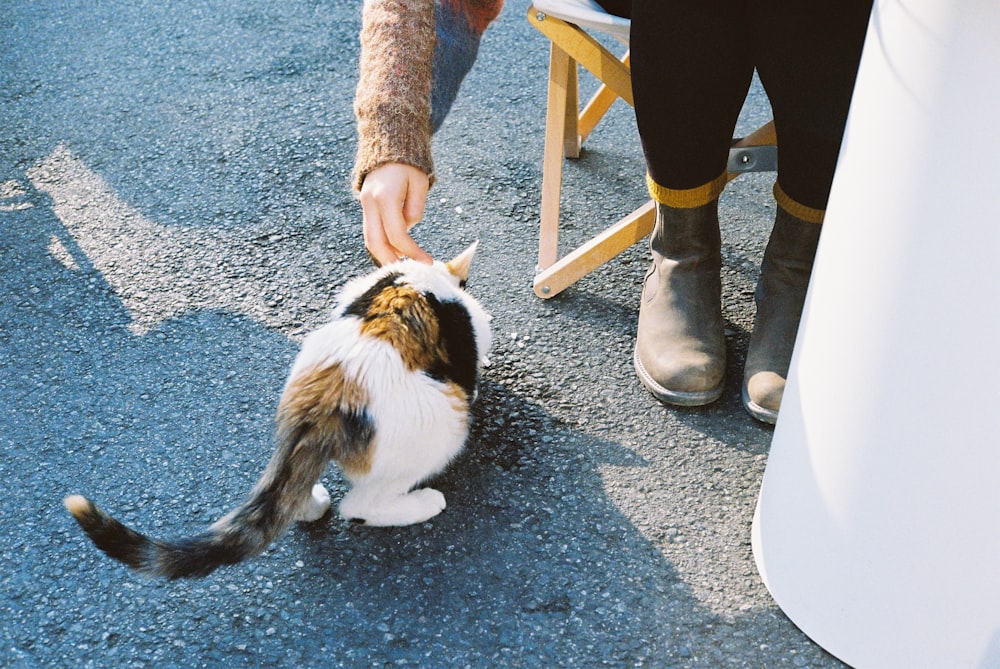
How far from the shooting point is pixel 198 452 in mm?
1367

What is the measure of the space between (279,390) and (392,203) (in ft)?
1.69

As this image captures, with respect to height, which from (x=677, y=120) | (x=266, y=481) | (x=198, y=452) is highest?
(x=677, y=120)

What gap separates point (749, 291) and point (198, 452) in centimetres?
99

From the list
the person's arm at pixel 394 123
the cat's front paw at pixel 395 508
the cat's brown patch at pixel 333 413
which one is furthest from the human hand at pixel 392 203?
the cat's front paw at pixel 395 508

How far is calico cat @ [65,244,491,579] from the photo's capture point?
1.02 meters

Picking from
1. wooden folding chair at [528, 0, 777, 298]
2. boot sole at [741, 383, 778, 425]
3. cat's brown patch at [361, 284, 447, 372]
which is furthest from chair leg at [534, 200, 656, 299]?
cat's brown patch at [361, 284, 447, 372]

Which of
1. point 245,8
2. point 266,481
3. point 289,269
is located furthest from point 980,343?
point 245,8

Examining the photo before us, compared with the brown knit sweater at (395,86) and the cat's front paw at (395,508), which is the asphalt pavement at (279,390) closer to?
the cat's front paw at (395,508)

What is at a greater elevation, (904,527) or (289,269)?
(904,527)

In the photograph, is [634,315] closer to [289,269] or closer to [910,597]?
[289,269]

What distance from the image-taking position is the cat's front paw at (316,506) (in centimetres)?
123

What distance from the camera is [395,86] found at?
44.6 inches

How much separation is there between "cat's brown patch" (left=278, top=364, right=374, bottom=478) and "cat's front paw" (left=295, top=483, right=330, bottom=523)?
153mm

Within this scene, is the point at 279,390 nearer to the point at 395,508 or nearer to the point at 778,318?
the point at 395,508
